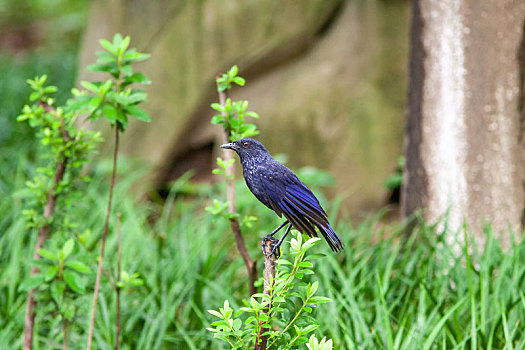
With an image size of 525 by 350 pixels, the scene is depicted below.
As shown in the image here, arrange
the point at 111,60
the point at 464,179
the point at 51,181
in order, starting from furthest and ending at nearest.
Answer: the point at 464,179
the point at 51,181
the point at 111,60

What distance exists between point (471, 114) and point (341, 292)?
48.1 inches

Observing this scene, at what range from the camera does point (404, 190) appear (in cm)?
327

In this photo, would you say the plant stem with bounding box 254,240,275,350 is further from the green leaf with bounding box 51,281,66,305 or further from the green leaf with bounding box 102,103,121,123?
the green leaf with bounding box 51,281,66,305

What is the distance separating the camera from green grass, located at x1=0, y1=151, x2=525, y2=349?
2.19 meters

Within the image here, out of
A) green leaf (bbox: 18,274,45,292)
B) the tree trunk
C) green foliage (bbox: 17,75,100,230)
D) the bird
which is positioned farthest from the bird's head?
the tree trunk

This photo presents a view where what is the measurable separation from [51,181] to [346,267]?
1443 millimetres

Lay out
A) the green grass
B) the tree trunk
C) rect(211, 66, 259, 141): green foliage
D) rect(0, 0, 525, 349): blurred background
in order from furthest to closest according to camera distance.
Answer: the tree trunk < rect(0, 0, 525, 349): blurred background < the green grass < rect(211, 66, 259, 141): green foliage

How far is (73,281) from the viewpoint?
1936 mm

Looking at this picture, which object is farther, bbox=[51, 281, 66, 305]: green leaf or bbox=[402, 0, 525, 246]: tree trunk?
bbox=[402, 0, 525, 246]: tree trunk

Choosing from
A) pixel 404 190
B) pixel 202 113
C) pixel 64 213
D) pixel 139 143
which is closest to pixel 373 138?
pixel 404 190

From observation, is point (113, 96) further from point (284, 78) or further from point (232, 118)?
point (284, 78)

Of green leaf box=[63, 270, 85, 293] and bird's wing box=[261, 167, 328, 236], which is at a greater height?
bird's wing box=[261, 167, 328, 236]

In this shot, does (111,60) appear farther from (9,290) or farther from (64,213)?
(9,290)

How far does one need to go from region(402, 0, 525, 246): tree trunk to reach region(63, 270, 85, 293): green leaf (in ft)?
6.05
